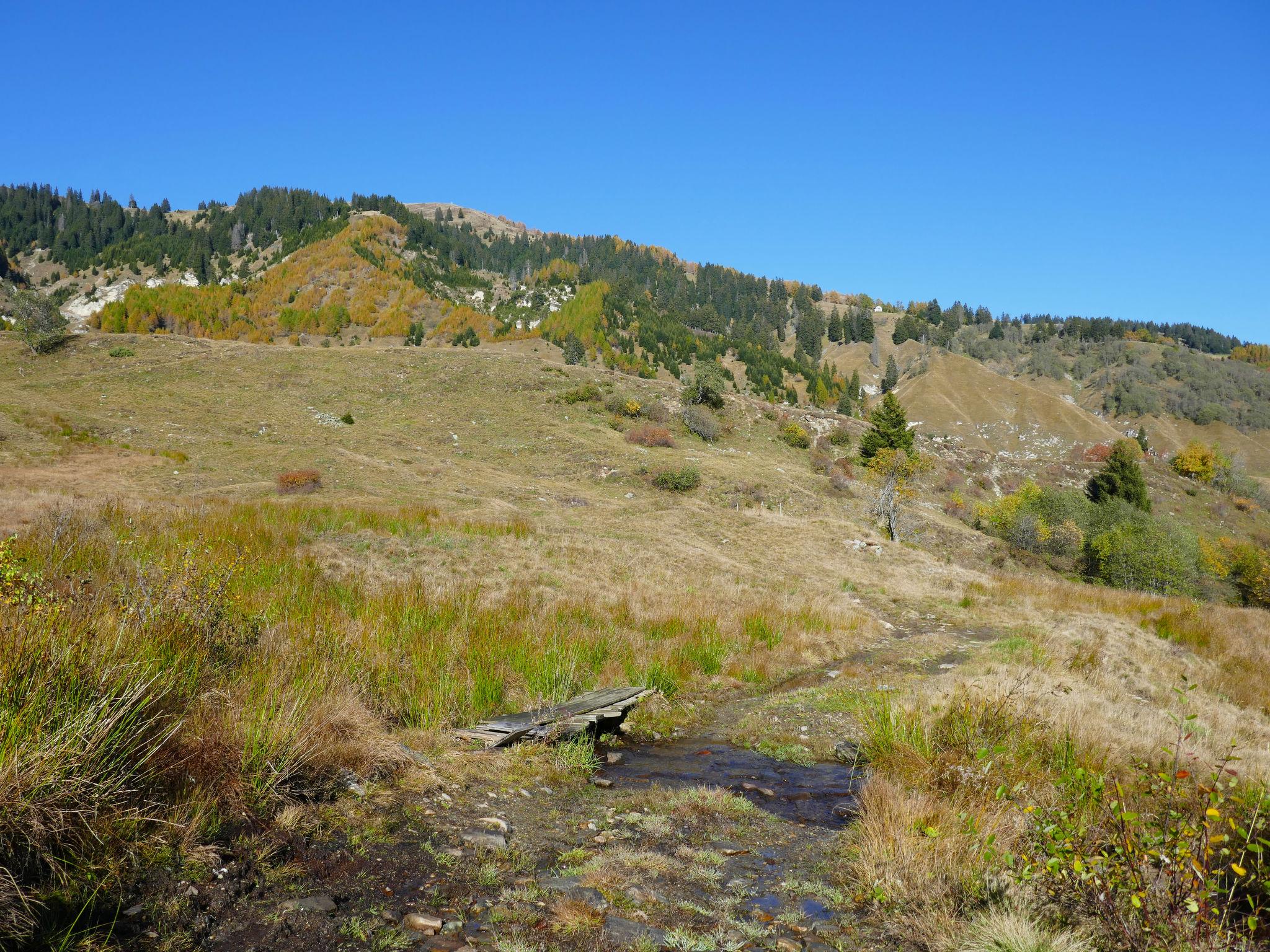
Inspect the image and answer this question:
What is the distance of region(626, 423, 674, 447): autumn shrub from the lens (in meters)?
46.5

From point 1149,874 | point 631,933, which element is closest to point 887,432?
point 1149,874

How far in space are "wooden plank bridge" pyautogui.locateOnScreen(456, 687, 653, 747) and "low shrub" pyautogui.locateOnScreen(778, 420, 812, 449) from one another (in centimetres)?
4860

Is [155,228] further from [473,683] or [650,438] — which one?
[473,683]

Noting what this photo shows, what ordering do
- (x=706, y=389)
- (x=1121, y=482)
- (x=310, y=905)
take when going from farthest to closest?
(x=1121, y=482) < (x=706, y=389) < (x=310, y=905)

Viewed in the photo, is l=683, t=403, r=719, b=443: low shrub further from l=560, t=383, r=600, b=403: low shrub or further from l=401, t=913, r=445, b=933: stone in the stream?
l=401, t=913, r=445, b=933: stone in the stream

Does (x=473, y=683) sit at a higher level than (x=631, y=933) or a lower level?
lower

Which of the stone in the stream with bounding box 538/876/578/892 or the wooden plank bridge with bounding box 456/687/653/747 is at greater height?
the stone in the stream with bounding box 538/876/578/892

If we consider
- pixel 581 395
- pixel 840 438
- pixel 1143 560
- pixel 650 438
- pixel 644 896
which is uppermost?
pixel 581 395

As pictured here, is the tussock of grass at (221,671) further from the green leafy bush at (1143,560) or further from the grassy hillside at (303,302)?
the grassy hillside at (303,302)

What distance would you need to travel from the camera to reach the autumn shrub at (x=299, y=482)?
2369cm

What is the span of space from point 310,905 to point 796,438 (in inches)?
2121

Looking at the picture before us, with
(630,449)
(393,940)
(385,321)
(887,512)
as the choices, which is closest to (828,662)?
(393,940)

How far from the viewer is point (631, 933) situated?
358 cm

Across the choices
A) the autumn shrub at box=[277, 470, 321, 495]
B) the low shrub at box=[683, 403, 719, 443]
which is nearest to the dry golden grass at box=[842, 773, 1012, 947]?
the autumn shrub at box=[277, 470, 321, 495]
